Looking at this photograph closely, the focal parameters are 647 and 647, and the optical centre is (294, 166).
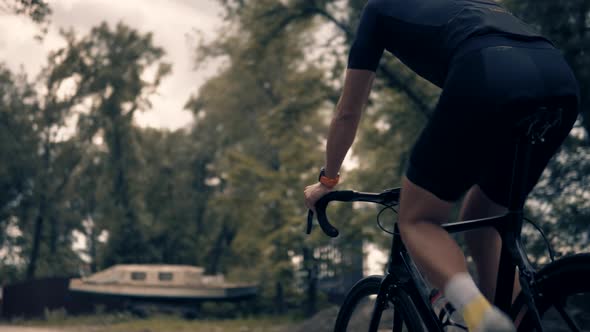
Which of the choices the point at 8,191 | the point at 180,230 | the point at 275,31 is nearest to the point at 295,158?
the point at 275,31

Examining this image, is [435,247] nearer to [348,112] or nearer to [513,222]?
[513,222]

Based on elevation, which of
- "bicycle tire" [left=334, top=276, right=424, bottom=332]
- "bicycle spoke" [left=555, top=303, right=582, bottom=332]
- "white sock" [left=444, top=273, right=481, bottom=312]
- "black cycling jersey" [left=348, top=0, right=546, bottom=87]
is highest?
"black cycling jersey" [left=348, top=0, right=546, bottom=87]

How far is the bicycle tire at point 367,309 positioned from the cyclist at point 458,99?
14.5 inches

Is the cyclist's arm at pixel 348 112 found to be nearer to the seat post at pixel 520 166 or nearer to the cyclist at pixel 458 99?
the cyclist at pixel 458 99

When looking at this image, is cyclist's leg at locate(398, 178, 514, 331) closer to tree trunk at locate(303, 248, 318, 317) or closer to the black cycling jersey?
the black cycling jersey

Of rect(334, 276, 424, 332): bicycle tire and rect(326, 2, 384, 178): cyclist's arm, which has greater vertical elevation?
rect(326, 2, 384, 178): cyclist's arm

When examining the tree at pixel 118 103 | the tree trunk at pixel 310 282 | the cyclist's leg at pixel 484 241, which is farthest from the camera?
the tree at pixel 118 103

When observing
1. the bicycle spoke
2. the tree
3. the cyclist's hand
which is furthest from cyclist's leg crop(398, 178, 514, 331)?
the tree

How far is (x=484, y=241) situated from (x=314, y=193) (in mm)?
616

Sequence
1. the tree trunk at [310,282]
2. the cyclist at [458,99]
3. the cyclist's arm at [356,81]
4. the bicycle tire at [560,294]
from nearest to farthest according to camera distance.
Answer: the bicycle tire at [560,294]
the cyclist at [458,99]
the cyclist's arm at [356,81]
the tree trunk at [310,282]

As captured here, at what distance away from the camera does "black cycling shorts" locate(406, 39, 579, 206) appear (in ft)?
5.52

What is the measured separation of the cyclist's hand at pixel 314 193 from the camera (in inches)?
87.7

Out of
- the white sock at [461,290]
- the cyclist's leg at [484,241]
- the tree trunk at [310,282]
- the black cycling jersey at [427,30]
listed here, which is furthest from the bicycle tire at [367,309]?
the tree trunk at [310,282]

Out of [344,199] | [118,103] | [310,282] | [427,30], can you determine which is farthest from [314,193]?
[118,103]
